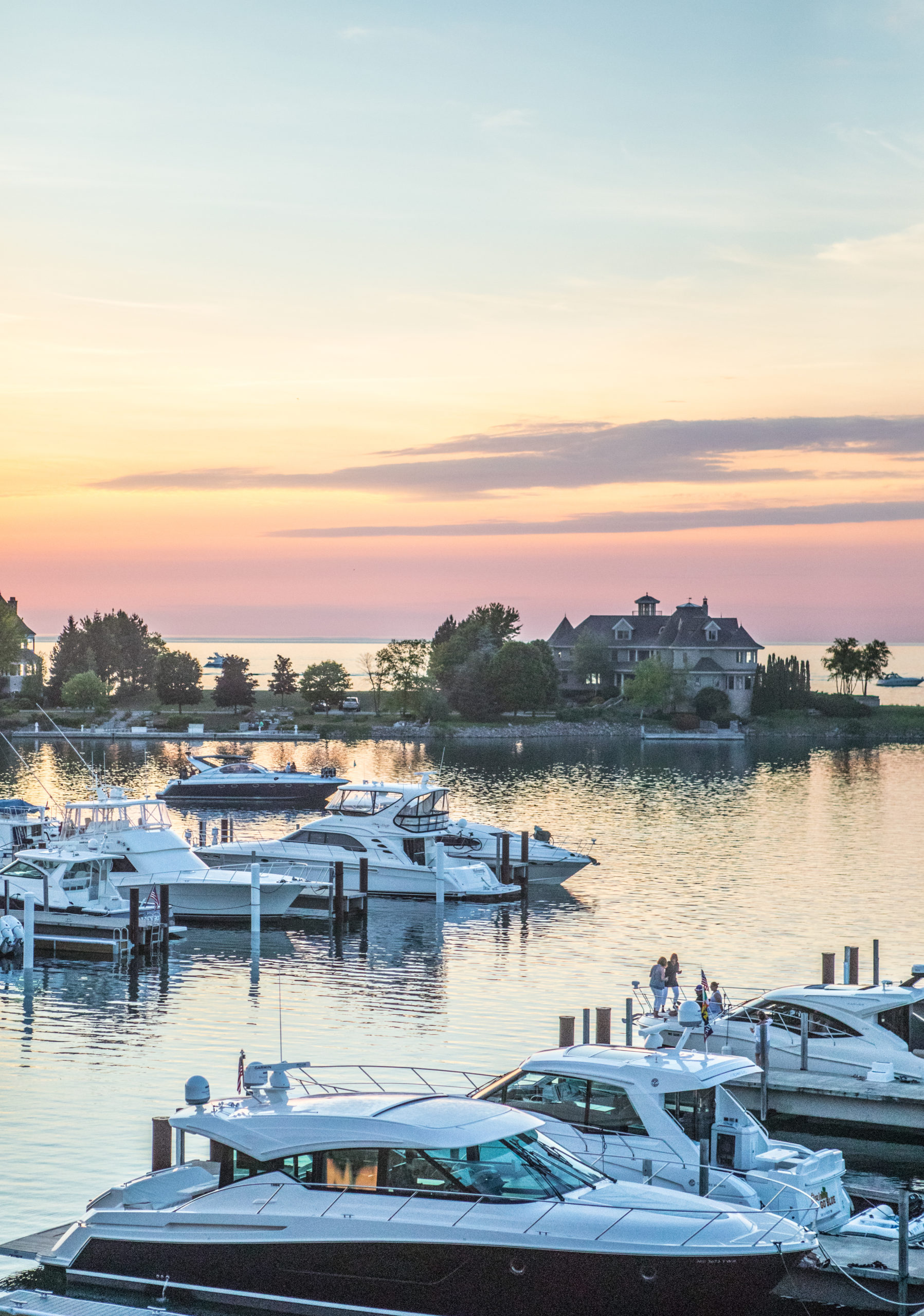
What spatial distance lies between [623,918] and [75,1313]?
113 ft

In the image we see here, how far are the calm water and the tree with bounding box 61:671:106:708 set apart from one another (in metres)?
86.4

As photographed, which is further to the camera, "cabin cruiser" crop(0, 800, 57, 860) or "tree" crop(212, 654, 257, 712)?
"tree" crop(212, 654, 257, 712)

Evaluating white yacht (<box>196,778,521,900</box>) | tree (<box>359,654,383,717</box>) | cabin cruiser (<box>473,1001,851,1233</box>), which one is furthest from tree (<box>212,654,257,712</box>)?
cabin cruiser (<box>473,1001,851,1233</box>)

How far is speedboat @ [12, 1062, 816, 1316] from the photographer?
656 inches

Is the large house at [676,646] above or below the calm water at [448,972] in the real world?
above

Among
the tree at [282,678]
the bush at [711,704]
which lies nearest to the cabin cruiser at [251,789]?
the bush at [711,704]

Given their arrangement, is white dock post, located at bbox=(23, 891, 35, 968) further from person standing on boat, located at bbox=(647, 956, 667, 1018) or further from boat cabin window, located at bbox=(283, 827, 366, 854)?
person standing on boat, located at bbox=(647, 956, 667, 1018)

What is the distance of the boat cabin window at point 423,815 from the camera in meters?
52.9

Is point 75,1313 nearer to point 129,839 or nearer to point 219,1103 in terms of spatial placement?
point 219,1103

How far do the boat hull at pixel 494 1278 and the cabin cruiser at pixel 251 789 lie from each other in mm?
76291

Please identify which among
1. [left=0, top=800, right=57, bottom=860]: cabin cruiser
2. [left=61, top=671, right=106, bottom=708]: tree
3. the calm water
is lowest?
the calm water

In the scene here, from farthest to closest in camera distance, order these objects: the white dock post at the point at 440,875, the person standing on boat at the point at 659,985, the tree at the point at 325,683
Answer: the tree at the point at 325,683 → the white dock post at the point at 440,875 → the person standing on boat at the point at 659,985

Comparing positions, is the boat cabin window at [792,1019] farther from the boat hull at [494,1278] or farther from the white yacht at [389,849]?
the white yacht at [389,849]

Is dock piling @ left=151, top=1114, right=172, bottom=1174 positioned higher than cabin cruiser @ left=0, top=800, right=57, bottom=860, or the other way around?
cabin cruiser @ left=0, top=800, right=57, bottom=860
